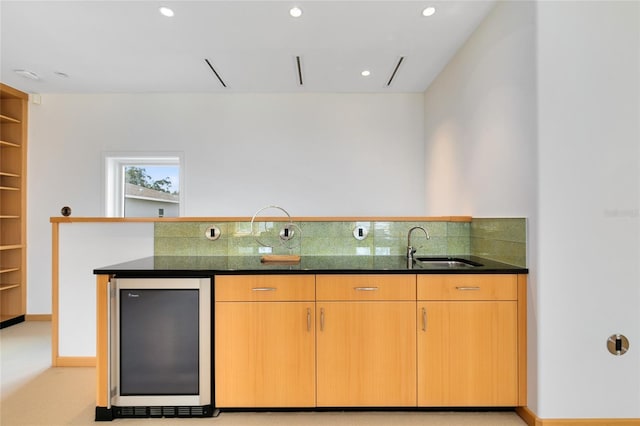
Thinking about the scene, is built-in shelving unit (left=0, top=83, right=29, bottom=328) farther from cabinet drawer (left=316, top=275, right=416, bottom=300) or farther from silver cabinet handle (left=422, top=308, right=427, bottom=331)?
silver cabinet handle (left=422, top=308, right=427, bottom=331)

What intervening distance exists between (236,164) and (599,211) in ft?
11.7

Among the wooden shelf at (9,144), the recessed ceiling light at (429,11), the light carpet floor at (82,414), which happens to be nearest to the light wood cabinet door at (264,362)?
the light carpet floor at (82,414)

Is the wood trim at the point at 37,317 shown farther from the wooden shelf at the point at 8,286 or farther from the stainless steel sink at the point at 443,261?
the stainless steel sink at the point at 443,261

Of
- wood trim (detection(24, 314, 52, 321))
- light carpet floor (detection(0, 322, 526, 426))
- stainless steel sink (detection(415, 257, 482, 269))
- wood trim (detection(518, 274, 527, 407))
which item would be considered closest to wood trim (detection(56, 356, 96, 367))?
light carpet floor (detection(0, 322, 526, 426))

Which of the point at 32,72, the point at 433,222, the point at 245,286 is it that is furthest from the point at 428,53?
the point at 32,72

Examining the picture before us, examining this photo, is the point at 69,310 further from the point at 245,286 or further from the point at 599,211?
the point at 599,211

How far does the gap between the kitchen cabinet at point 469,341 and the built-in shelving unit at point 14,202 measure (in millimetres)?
4727

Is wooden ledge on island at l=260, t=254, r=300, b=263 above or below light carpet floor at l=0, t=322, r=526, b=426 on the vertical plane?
above

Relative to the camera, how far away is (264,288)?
2.03 m

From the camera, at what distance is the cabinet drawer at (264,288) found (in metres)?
2.03

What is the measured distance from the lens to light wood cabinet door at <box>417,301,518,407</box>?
2006 mm

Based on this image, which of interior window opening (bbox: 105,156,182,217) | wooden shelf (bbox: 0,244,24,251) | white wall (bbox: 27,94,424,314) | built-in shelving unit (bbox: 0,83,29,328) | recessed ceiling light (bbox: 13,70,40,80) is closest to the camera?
recessed ceiling light (bbox: 13,70,40,80)

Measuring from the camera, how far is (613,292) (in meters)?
1.89

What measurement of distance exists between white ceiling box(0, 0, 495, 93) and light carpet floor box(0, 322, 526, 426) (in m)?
2.70
